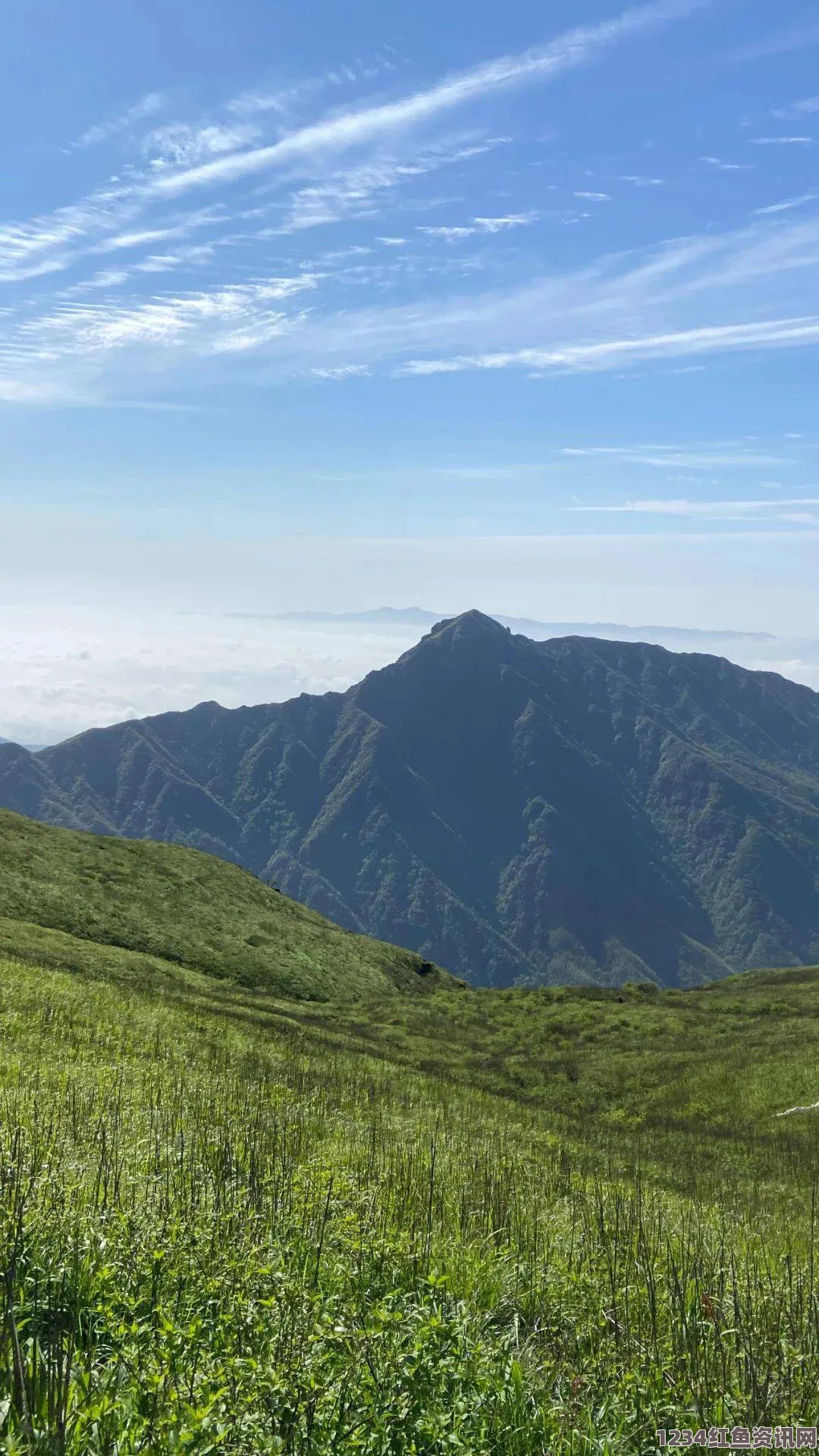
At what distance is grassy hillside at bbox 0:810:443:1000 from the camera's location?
200ft

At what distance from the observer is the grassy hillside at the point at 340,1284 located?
6.85 m

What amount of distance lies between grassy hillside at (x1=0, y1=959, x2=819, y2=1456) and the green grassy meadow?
0.05 m

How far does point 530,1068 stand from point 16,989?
35.1 meters

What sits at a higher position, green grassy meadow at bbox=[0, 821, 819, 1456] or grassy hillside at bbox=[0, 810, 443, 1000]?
green grassy meadow at bbox=[0, 821, 819, 1456]

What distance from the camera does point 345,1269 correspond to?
9953 mm

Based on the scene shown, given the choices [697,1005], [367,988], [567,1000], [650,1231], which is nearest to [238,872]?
[367,988]

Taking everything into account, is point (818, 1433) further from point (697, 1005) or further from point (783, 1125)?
point (697, 1005)

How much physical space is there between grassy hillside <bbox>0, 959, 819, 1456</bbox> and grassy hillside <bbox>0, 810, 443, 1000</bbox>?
32.5 meters

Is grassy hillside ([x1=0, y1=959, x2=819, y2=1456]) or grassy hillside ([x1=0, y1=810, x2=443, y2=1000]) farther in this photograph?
grassy hillside ([x1=0, y1=810, x2=443, y2=1000])

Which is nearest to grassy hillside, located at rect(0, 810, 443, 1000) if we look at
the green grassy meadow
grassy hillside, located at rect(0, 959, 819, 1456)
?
the green grassy meadow

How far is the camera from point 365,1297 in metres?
9.37

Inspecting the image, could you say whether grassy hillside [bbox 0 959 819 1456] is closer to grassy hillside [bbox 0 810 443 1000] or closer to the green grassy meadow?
the green grassy meadow

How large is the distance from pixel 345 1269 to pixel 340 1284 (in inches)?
8.3

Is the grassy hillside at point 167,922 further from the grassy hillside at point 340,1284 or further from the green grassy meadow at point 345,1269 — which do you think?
the grassy hillside at point 340,1284
